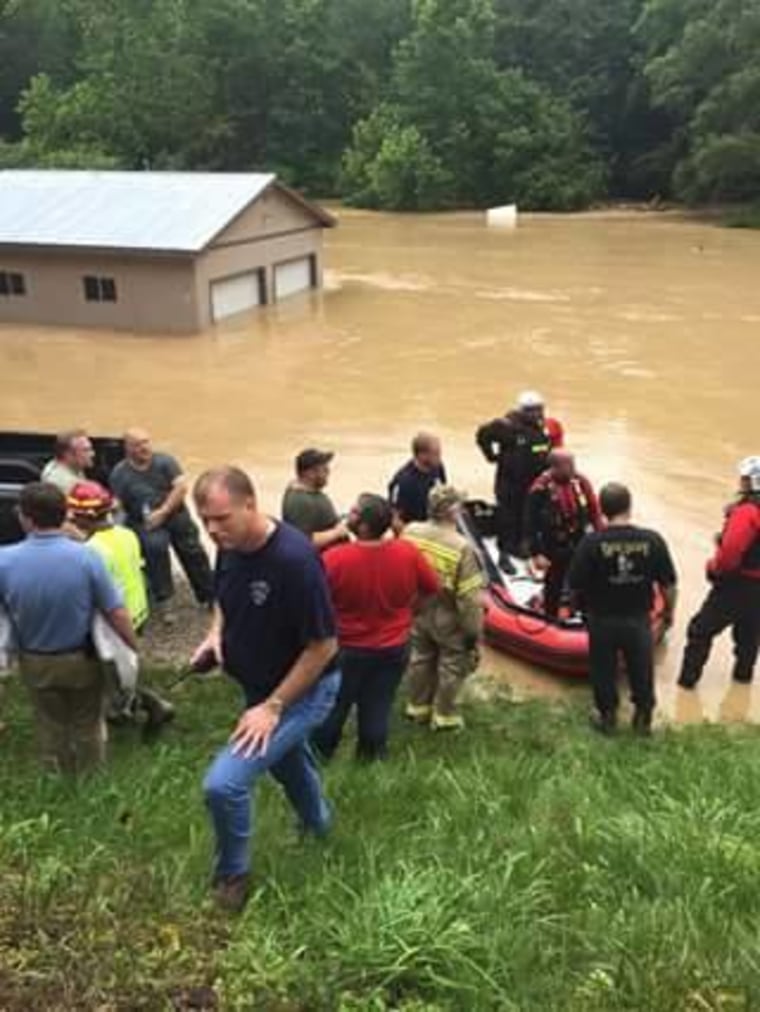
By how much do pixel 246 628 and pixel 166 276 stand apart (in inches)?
828

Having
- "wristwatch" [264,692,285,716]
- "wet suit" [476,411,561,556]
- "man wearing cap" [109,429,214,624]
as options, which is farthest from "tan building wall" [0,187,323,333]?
"wristwatch" [264,692,285,716]

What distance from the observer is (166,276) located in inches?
945

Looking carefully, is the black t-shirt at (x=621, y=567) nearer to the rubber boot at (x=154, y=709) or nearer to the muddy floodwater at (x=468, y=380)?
the muddy floodwater at (x=468, y=380)

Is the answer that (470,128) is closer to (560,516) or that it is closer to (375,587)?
(560,516)

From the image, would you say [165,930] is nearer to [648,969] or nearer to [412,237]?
[648,969]

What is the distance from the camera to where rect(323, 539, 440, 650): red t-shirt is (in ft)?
18.4

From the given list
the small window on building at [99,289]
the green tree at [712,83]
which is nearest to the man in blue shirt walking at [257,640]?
the small window on building at [99,289]

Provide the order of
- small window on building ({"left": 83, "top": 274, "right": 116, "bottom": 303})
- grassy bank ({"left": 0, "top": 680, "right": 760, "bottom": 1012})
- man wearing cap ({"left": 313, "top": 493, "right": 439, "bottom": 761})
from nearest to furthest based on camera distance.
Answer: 1. grassy bank ({"left": 0, "top": 680, "right": 760, "bottom": 1012})
2. man wearing cap ({"left": 313, "top": 493, "right": 439, "bottom": 761})
3. small window on building ({"left": 83, "top": 274, "right": 116, "bottom": 303})

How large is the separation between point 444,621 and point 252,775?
317 cm

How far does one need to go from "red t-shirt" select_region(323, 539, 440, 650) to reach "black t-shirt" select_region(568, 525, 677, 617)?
131 cm

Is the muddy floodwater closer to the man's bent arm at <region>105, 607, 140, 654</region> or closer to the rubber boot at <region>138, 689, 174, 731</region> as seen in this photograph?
the rubber boot at <region>138, 689, 174, 731</region>

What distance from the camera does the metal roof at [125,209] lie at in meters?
24.3

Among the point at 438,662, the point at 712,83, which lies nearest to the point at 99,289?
the point at 438,662

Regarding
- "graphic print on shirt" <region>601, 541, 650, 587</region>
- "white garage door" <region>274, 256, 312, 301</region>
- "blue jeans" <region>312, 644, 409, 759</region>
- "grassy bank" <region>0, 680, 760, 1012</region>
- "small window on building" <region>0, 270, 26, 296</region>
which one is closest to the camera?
"grassy bank" <region>0, 680, 760, 1012</region>
